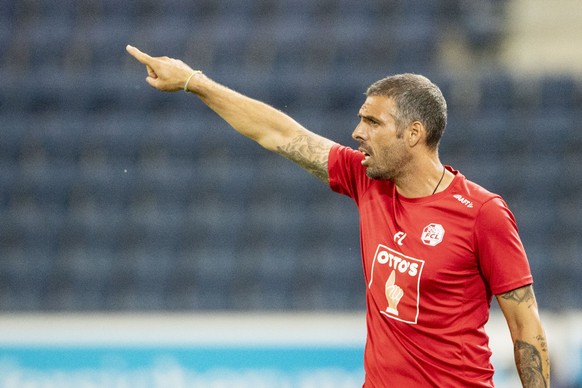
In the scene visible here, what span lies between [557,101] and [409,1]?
66.6 inches

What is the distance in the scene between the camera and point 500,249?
3.12 metres

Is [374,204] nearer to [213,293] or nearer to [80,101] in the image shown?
[213,293]

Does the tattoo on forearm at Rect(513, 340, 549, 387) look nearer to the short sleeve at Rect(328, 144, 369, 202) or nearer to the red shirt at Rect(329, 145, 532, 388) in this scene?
the red shirt at Rect(329, 145, 532, 388)

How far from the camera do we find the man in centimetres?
315

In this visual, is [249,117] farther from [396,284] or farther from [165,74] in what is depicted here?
[396,284]

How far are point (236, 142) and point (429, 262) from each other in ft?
17.0

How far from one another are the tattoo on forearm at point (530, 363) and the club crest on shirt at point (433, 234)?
41cm

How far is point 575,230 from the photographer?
8.02 m

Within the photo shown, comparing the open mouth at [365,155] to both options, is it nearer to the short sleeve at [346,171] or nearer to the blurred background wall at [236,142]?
the short sleeve at [346,171]

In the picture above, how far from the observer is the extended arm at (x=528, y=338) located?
3.13m

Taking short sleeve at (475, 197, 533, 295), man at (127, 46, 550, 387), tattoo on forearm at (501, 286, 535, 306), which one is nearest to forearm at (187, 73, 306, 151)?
man at (127, 46, 550, 387)

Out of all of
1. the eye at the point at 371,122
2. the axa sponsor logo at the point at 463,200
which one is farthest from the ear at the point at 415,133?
the axa sponsor logo at the point at 463,200

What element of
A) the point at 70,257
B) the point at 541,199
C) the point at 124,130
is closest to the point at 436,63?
the point at 541,199

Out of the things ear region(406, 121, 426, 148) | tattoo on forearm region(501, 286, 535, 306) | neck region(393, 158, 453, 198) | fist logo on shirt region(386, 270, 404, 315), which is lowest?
fist logo on shirt region(386, 270, 404, 315)
